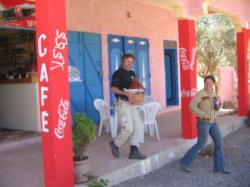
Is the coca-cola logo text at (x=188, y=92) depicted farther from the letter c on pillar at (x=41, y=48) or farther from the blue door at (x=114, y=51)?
the letter c on pillar at (x=41, y=48)

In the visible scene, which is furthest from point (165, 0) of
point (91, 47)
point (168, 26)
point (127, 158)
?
point (168, 26)

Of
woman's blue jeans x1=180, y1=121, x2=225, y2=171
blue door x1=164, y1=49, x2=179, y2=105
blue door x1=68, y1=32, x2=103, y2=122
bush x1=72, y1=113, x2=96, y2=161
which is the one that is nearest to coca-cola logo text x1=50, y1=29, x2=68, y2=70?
bush x1=72, y1=113, x2=96, y2=161

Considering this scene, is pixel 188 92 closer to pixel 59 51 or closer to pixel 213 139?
pixel 213 139

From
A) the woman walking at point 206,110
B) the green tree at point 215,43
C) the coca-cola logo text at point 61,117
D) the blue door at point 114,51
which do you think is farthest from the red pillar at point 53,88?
the green tree at point 215,43

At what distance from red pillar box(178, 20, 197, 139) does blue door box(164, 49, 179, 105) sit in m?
5.37

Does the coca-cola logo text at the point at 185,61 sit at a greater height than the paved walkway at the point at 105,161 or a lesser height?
greater

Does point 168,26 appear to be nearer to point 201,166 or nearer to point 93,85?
point 93,85

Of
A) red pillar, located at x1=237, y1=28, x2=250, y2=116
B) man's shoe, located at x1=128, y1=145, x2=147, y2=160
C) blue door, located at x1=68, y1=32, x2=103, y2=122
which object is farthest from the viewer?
red pillar, located at x1=237, y1=28, x2=250, y2=116

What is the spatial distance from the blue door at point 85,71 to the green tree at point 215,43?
39.8 ft

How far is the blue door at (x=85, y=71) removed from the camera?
8.58m

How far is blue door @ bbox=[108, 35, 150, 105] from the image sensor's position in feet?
31.8

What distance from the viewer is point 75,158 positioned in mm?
4711

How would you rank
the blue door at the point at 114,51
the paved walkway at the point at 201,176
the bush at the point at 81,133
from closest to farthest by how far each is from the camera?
the bush at the point at 81,133 < the paved walkway at the point at 201,176 < the blue door at the point at 114,51

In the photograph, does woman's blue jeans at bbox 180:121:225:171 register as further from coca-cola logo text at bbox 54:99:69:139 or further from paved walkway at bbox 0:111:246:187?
coca-cola logo text at bbox 54:99:69:139
